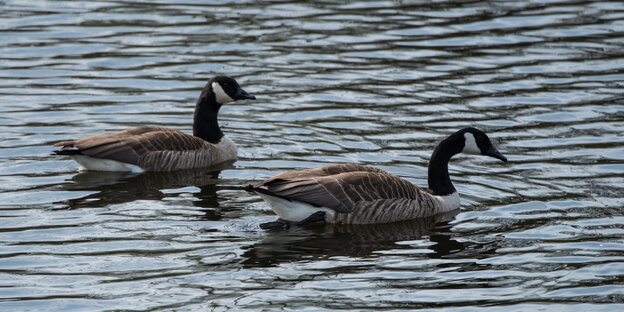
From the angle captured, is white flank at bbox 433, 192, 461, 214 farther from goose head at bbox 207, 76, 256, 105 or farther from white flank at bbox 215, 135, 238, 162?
goose head at bbox 207, 76, 256, 105

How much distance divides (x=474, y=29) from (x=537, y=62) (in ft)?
7.54

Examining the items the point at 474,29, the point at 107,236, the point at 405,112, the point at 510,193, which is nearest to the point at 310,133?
the point at 405,112

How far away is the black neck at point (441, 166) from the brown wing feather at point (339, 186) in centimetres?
39

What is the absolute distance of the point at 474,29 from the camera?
70.9ft

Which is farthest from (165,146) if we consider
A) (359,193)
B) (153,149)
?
(359,193)

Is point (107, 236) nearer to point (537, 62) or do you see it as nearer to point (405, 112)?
point (405, 112)

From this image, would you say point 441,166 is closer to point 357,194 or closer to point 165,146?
point 357,194

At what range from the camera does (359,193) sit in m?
12.3

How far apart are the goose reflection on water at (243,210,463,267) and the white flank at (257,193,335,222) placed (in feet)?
0.52

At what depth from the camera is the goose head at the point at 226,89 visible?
1535cm

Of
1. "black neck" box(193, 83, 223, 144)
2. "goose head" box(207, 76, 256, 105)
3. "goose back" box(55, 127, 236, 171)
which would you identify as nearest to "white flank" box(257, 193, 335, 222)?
"goose back" box(55, 127, 236, 171)

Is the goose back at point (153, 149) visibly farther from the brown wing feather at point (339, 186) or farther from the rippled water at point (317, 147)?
the brown wing feather at point (339, 186)

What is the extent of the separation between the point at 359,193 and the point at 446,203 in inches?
48.9

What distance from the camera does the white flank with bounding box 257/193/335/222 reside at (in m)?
11.9
